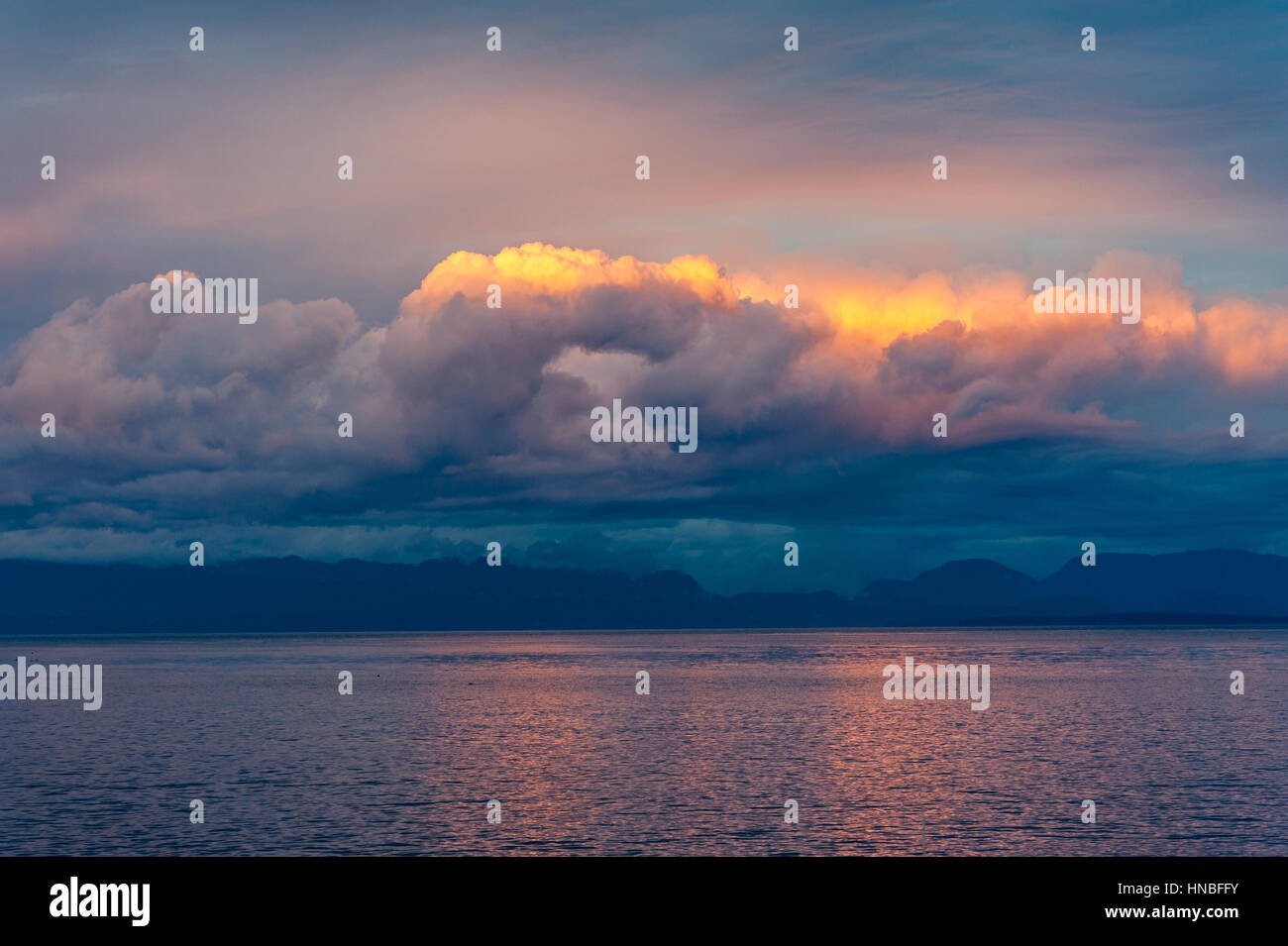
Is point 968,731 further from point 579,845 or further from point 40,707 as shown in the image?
point 40,707

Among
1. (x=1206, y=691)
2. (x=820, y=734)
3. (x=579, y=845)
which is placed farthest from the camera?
(x=1206, y=691)

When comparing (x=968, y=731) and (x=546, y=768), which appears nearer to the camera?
(x=546, y=768)

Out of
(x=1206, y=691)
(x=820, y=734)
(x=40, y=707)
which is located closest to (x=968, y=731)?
(x=820, y=734)

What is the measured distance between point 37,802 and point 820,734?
Result: 217 feet

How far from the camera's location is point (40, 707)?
510ft

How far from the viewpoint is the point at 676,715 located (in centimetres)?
13262
